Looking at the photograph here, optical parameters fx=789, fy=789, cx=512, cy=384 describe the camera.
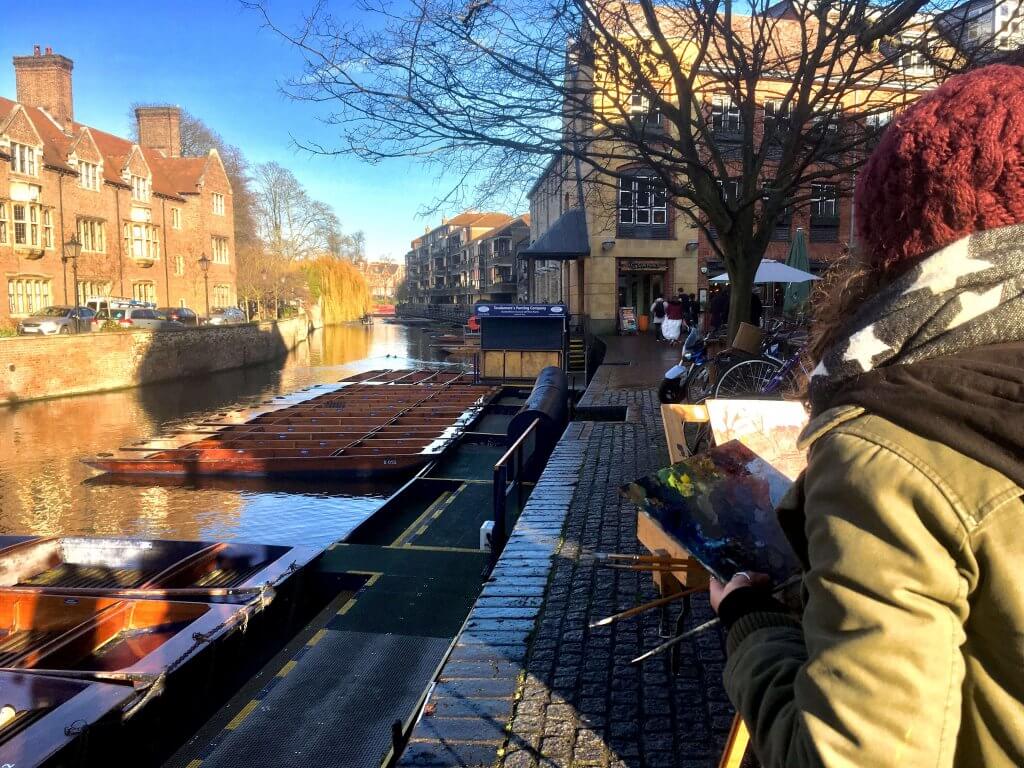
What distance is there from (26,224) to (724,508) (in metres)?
35.6

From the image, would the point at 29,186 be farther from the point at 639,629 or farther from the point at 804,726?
the point at 804,726

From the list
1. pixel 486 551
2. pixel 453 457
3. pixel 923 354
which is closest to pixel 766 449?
pixel 923 354

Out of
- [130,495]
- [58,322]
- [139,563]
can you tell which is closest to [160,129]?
[58,322]

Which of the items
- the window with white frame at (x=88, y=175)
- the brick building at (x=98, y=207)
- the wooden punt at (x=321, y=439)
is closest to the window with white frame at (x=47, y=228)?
the brick building at (x=98, y=207)

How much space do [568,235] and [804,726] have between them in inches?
1017

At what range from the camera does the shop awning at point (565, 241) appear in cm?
2572

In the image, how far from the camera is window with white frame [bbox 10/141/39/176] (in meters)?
30.6

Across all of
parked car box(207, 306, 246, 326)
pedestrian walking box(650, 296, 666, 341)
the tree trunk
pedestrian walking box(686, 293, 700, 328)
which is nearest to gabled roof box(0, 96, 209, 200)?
parked car box(207, 306, 246, 326)

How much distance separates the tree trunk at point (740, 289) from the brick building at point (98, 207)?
97.3 feet

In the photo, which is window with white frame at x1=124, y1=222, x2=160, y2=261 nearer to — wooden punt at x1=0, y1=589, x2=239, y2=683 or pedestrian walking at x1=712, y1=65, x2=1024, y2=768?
wooden punt at x1=0, y1=589, x2=239, y2=683

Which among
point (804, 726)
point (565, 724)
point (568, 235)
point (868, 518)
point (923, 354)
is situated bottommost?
point (565, 724)

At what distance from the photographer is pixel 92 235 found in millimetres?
35906

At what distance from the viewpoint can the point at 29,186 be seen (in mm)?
31328

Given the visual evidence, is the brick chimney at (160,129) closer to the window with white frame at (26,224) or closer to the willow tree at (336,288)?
the willow tree at (336,288)
